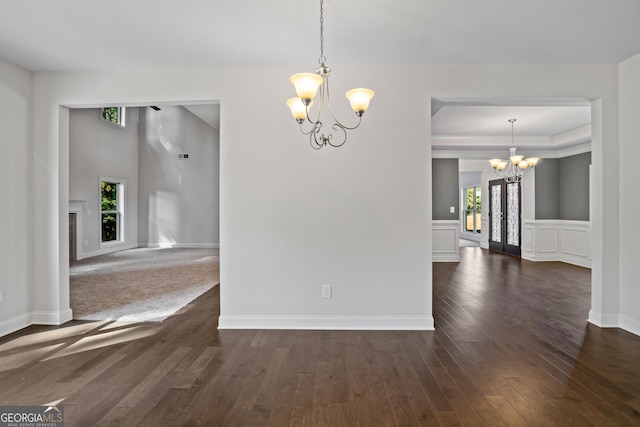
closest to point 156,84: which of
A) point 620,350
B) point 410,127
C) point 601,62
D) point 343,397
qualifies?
point 410,127

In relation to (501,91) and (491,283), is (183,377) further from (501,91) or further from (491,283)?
(491,283)

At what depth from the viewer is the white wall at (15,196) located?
326cm

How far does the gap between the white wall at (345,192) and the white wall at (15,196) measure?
1066 mm

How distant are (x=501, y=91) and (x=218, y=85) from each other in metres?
2.77

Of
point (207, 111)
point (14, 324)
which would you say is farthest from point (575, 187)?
point (14, 324)

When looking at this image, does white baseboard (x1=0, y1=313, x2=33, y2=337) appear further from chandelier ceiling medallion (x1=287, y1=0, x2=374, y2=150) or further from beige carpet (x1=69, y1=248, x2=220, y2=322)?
chandelier ceiling medallion (x1=287, y1=0, x2=374, y2=150)

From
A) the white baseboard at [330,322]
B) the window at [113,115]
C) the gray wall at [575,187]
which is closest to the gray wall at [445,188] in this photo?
the gray wall at [575,187]

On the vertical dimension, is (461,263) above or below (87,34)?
below

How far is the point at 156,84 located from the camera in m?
3.46

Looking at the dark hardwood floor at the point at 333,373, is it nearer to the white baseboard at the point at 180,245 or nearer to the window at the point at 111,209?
the window at the point at 111,209

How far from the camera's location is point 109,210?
9.25 meters

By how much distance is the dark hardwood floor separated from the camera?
6.49ft

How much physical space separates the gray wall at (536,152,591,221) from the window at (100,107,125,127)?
34.2 ft

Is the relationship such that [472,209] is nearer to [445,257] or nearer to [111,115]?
[445,257]
